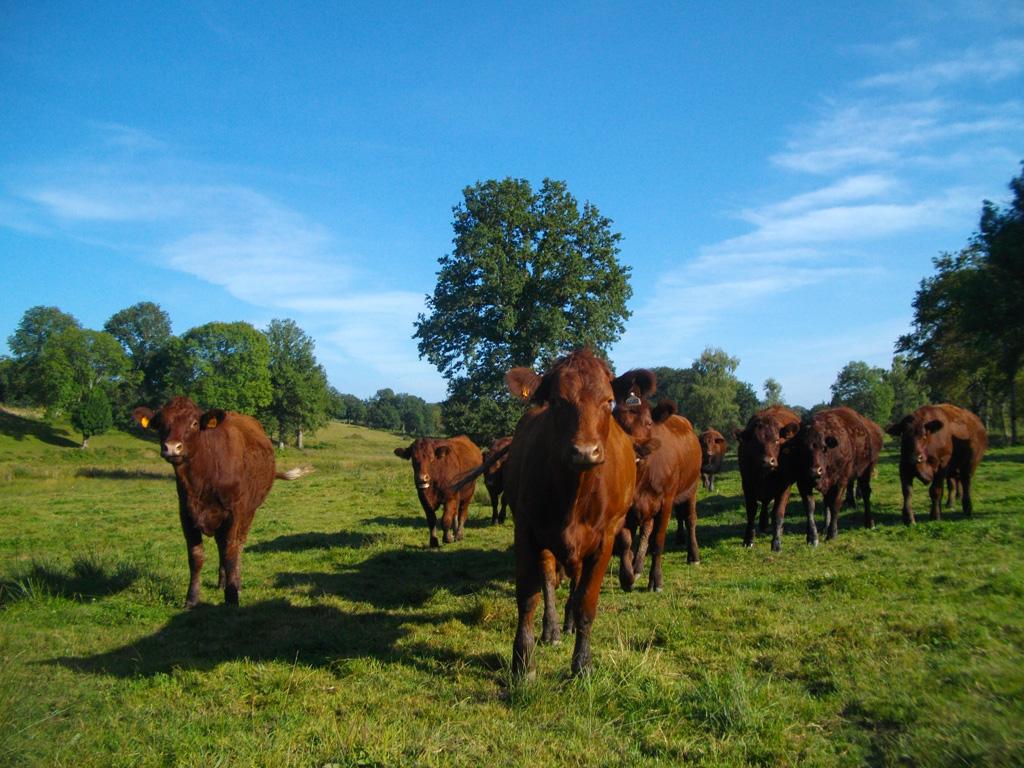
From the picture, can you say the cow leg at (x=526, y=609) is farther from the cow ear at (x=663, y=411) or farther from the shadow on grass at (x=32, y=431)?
the shadow on grass at (x=32, y=431)

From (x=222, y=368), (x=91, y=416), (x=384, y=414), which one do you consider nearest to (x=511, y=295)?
(x=222, y=368)

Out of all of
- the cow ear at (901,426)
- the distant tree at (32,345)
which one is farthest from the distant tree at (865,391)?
the distant tree at (32,345)

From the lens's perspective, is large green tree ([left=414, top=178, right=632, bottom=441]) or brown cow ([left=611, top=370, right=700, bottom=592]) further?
large green tree ([left=414, top=178, right=632, bottom=441])

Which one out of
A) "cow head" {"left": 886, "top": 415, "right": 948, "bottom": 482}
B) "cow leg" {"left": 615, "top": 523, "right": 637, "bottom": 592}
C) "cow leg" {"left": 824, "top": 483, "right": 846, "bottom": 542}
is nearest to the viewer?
"cow leg" {"left": 615, "top": 523, "right": 637, "bottom": 592}

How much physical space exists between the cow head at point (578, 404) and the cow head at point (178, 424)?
4767mm

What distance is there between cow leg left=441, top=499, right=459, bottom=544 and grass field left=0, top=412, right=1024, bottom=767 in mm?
1793

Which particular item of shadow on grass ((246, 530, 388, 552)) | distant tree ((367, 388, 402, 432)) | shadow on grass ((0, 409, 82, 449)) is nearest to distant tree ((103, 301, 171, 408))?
shadow on grass ((0, 409, 82, 449))

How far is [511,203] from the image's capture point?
33531mm

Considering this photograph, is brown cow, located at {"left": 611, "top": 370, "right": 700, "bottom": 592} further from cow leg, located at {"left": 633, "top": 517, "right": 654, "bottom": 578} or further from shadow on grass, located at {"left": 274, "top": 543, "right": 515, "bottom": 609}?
shadow on grass, located at {"left": 274, "top": 543, "right": 515, "bottom": 609}

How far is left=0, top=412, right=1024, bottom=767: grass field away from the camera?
3510 mm

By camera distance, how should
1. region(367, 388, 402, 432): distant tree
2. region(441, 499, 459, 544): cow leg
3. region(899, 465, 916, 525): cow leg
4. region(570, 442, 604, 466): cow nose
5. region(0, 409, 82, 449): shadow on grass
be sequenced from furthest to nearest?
region(367, 388, 402, 432): distant tree
region(0, 409, 82, 449): shadow on grass
region(441, 499, 459, 544): cow leg
region(899, 465, 916, 525): cow leg
region(570, 442, 604, 466): cow nose

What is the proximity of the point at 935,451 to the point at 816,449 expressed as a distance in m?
3.14

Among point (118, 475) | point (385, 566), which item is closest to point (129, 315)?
point (118, 475)

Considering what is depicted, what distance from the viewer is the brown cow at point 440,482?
12.8m
